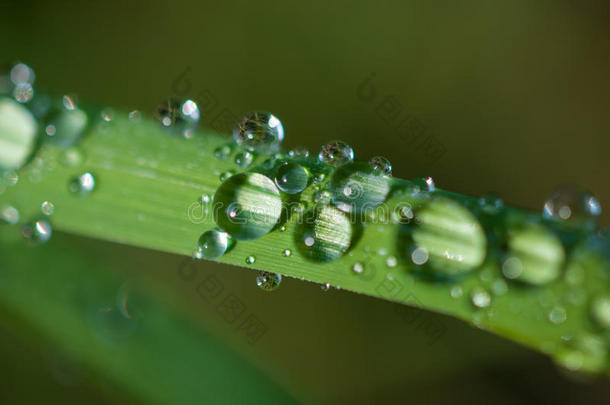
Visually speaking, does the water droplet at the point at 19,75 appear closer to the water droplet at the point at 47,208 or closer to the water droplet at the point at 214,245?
the water droplet at the point at 47,208

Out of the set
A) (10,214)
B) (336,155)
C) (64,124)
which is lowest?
(10,214)

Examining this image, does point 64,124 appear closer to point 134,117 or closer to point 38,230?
point 134,117

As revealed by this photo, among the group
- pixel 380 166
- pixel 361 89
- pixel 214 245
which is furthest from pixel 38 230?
pixel 361 89

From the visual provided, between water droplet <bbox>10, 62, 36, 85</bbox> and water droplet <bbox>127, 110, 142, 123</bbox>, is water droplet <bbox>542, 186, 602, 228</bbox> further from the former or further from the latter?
water droplet <bbox>10, 62, 36, 85</bbox>

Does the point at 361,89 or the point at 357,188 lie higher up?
the point at 361,89

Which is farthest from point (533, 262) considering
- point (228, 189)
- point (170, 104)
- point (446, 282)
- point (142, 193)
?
point (170, 104)

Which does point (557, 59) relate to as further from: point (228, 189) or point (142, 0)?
point (142, 0)

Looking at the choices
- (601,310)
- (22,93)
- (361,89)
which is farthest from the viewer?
(361,89)

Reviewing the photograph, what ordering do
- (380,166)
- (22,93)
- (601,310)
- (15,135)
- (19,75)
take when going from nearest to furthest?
(601,310), (380,166), (15,135), (22,93), (19,75)

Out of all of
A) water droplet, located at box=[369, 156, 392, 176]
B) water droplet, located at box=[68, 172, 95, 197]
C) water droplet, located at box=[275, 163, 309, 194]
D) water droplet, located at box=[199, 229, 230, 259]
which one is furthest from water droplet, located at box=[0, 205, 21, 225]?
water droplet, located at box=[369, 156, 392, 176]
